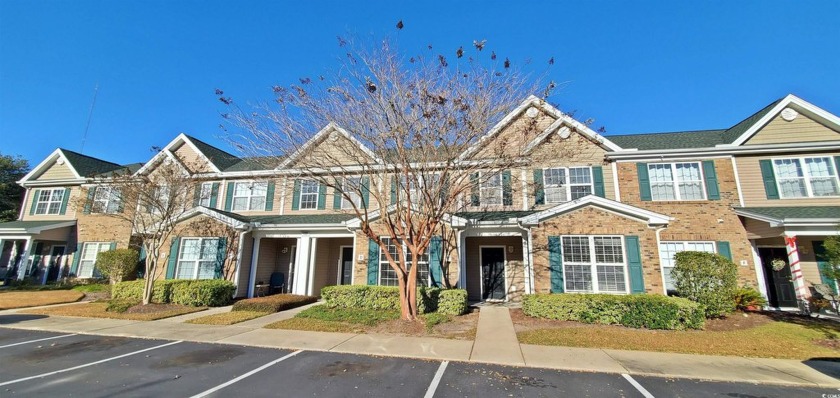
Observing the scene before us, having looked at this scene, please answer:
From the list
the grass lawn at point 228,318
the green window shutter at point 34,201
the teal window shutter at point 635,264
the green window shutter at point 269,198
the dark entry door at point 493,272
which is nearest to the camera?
the grass lawn at point 228,318

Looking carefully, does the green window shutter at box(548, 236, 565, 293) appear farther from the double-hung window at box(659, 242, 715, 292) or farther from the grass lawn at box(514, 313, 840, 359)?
the double-hung window at box(659, 242, 715, 292)

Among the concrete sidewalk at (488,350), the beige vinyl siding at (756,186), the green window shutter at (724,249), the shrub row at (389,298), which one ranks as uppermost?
the beige vinyl siding at (756,186)

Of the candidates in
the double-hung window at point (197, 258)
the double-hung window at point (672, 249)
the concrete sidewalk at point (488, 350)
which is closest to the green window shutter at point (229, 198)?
the double-hung window at point (197, 258)

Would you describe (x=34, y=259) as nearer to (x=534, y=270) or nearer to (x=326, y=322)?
(x=326, y=322)

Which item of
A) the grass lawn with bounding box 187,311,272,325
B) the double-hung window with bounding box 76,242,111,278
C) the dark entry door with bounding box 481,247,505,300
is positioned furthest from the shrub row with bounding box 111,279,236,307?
the dark entry door with bounding box 481,247,505,300

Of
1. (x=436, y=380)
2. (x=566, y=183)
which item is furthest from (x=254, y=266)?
(x=566, y=183)

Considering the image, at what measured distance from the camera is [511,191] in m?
14.8

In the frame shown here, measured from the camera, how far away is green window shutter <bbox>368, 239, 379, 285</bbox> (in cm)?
1326

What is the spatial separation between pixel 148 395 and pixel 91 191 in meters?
20.5

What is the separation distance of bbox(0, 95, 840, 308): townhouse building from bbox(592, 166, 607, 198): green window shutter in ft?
0.13

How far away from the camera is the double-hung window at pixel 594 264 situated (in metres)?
11.5

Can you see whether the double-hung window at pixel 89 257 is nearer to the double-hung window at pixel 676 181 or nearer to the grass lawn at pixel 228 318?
the grass lawn at pixel 228 318

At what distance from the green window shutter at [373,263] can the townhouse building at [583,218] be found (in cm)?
4

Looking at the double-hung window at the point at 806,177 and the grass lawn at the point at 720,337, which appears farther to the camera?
the double-hung window at the point at 806,177
